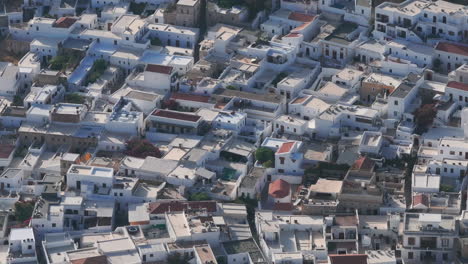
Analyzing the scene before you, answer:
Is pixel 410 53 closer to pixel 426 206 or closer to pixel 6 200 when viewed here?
pixel 426 206

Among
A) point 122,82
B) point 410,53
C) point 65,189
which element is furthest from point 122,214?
point 410,53

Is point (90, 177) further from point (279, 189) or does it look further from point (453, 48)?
point (453, 48)

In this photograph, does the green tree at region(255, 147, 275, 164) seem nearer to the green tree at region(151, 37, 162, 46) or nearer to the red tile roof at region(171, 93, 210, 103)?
the red tile roof at region(171, 93, 210, 103)

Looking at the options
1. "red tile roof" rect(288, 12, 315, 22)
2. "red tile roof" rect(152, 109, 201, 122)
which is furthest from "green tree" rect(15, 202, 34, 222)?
"red tile roof" rect(288, 12, 315, 22)

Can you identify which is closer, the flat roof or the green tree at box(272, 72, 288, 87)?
the flat roof

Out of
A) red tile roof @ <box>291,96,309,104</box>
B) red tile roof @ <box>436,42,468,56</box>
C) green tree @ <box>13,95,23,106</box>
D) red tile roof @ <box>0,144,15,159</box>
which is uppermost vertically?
red tile roof @ <box>436,42,468,56</box>

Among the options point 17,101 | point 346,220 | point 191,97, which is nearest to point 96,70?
point 17,101

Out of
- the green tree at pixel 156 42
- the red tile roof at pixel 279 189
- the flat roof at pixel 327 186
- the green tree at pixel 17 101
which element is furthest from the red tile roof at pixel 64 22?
the flat roof at pixel 327 186
